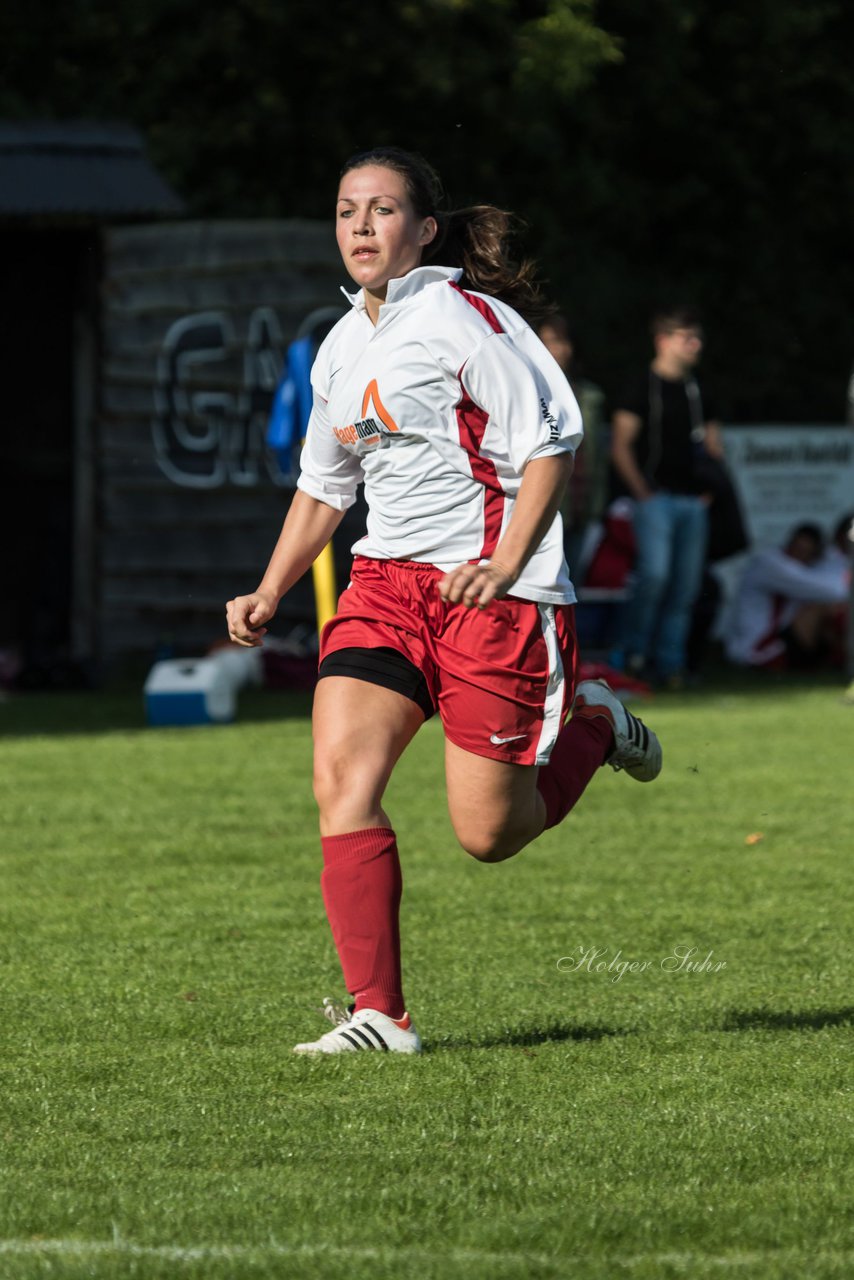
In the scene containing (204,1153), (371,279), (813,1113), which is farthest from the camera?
(371,279)

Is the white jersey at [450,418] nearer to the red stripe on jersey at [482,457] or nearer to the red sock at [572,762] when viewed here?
the red stripe on jersey at [482,457]

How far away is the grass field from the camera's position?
148 inches

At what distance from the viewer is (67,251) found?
631 inches

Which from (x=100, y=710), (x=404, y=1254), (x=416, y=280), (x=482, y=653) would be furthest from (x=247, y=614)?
(x=100, y=710)

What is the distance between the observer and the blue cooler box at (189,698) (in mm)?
12734

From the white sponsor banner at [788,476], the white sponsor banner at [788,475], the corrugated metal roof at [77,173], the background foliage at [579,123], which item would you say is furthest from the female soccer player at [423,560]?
the background foliage at [579,123]

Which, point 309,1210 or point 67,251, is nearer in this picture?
point 309,1210

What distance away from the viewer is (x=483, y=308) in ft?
16.8

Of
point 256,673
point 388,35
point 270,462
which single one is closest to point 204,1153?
point 256,673

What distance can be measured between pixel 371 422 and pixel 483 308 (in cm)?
36

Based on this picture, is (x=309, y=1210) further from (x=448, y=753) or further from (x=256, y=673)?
(x=256, y=673)

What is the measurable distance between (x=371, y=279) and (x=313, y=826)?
4312mm

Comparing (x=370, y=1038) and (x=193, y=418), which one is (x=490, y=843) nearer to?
(x=370, y=1038)

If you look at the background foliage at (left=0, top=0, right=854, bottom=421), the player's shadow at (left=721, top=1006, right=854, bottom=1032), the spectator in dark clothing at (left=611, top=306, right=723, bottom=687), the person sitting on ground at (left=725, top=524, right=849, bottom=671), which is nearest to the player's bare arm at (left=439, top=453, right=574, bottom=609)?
the player's shadow at (left=721, top=1006, right=854, bottom=1032)
